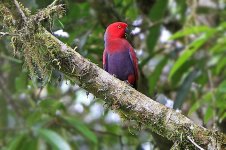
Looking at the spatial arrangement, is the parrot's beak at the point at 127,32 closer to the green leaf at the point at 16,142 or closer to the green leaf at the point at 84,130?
the green leaf at the point at 84,130

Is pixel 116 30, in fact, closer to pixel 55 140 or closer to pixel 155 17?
pixel 55 140

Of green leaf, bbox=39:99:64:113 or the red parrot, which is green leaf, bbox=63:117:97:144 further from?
the red parrot

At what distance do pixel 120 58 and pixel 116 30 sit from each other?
20cm

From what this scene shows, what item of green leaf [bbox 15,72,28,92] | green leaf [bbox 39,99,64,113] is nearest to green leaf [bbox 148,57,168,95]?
green leaf [bbox 39,99,64,113]

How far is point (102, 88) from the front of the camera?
7.20 ft

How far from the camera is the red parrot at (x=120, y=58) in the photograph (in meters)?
3.20

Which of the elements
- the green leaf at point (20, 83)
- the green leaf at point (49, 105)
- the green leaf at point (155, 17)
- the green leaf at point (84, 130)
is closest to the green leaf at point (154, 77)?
the green leaf at point (155, 17)

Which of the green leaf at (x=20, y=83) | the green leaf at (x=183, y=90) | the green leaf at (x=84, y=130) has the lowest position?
the green leaf at (x=84, y=130)

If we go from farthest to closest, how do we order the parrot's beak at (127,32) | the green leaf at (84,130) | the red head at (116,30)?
the green leaf at (84,130), the parrot's beak at (127,32), the red head at (116,30)

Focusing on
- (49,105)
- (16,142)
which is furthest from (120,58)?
(16,142)

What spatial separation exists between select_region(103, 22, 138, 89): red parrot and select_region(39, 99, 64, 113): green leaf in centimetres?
98

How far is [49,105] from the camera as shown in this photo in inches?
161

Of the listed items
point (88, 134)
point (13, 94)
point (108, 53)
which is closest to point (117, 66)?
point (108, 53)

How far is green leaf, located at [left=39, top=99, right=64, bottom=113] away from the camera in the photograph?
4.06 meters
